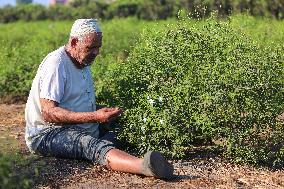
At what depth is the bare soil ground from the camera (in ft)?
13.7

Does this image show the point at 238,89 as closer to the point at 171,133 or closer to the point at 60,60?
the point at 171,133

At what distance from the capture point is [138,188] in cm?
409

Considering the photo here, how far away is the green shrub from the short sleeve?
1.75ft

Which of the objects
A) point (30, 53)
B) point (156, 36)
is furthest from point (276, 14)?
point (156, 36)

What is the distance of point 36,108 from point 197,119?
1.21 m

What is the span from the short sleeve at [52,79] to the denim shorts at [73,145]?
256 mm

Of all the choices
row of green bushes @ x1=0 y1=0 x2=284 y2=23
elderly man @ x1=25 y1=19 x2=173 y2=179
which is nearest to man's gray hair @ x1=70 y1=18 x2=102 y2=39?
elderly man @ x1=25 y1=19 x2=173 y2=179

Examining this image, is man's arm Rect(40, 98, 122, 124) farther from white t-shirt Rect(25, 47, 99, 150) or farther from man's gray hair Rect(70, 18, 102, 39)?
man's gray hair Rect(70, 18, 102, 39)

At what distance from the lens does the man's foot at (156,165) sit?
411 cm

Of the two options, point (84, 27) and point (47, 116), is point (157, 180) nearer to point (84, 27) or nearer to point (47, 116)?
point (47, 116)

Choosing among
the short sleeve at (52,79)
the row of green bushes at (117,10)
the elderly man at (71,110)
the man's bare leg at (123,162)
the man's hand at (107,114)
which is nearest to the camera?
the man's bare leg at (123,162)

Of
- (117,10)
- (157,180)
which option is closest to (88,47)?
(157,180)

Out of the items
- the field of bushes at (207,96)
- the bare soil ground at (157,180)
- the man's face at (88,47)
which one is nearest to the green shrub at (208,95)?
the field of bushes at (207,96)

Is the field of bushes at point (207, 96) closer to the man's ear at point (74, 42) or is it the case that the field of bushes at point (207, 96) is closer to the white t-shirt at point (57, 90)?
the white t-shirt at point (57, 90)
